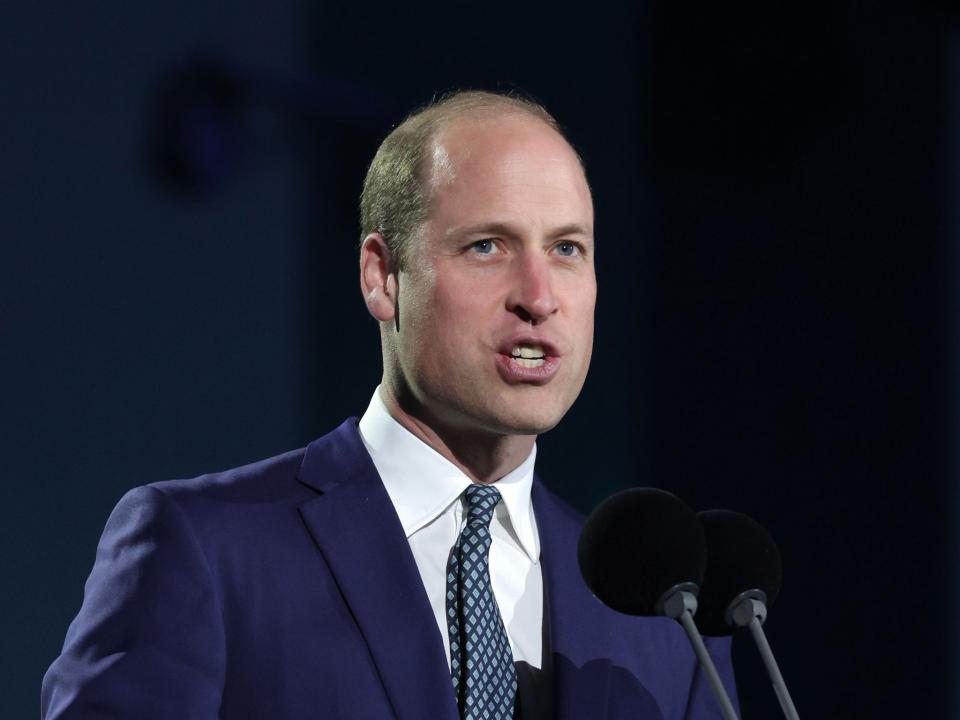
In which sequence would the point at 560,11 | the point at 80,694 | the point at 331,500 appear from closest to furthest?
the point at 80,694 → the point at 331,500 → the point at 560,11

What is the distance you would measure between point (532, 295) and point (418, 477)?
273mm

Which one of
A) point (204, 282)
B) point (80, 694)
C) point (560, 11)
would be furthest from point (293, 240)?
point (80, 694)

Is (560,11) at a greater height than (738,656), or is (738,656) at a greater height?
(560,11)

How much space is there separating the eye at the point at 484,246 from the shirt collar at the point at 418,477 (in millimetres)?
240

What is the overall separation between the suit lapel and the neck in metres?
0.07

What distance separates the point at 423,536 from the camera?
5.62 feet

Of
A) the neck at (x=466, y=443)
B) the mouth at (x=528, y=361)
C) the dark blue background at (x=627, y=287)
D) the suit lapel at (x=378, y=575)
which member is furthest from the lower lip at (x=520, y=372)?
the dark blue background at (x=627, y=287)

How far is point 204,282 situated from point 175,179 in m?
0.19

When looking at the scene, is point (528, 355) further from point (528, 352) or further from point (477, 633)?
point (477, 633)

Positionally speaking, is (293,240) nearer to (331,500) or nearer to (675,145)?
(675,145)

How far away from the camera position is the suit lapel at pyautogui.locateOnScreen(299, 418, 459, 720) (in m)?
1.56

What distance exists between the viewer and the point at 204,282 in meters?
2.70

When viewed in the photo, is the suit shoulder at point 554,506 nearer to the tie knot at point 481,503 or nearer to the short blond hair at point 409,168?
the tie knot at point 481,503

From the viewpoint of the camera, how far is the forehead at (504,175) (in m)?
1.64
